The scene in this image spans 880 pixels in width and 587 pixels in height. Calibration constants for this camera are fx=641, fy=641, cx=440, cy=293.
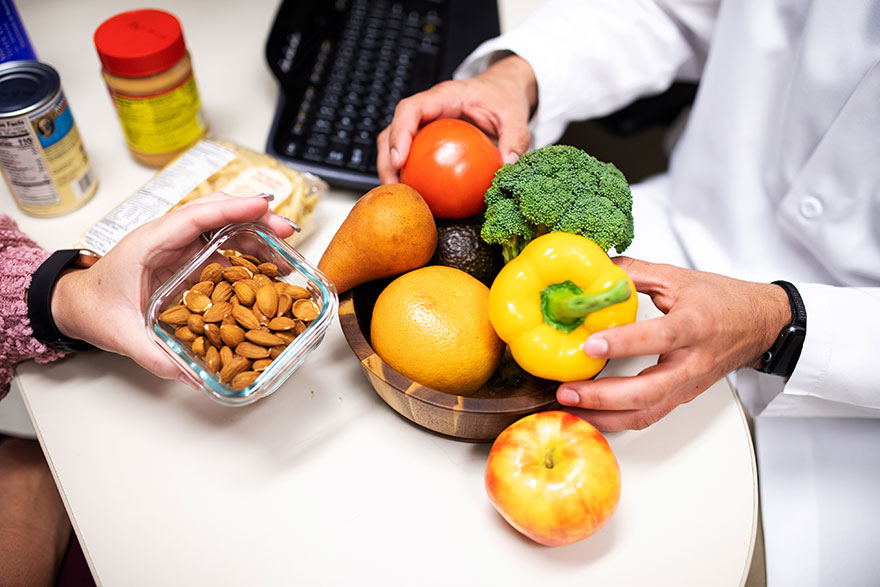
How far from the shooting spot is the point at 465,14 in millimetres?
1229

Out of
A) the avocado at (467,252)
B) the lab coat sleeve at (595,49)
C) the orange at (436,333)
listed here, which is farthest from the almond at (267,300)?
the lab coat sleeve at (595,49)

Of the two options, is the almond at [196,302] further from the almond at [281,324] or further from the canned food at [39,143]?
the canned food at [39,143]

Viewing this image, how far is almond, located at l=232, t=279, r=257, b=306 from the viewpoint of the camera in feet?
2.16

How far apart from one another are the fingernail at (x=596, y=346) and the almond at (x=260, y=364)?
31 cm

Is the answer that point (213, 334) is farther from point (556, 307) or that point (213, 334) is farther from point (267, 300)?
point (556, 307)

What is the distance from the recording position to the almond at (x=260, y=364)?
0.62 metres

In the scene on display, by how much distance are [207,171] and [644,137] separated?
154 cm

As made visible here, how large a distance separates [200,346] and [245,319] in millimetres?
52

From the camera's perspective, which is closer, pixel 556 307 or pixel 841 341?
pixel 556 307

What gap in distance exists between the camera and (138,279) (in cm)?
70

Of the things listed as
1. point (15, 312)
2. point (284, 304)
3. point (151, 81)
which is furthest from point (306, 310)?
point (151, 81)

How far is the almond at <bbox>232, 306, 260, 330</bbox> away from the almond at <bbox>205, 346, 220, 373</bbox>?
38 millimetres

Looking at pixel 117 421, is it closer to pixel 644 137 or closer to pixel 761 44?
pixel 761 44

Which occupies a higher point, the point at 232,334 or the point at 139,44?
the point at 139,44
